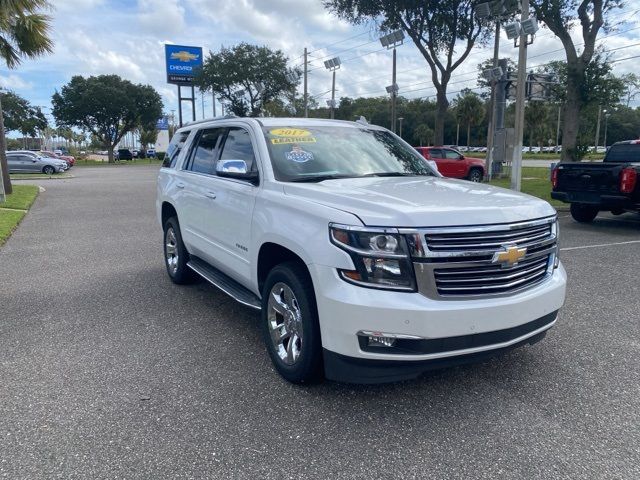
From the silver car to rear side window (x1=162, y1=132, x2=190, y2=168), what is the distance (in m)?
33.6

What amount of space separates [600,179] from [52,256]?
10095 mm

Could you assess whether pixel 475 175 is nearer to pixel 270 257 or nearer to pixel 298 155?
pixel 298 155

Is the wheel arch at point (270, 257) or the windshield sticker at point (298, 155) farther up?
the windshield sticker at point (298, 155)

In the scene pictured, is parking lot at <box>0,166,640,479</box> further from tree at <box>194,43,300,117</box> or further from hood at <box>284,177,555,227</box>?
tree at <box>194,43,300,117</box>

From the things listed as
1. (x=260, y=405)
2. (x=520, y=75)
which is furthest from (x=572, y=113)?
(x=260, y=405)

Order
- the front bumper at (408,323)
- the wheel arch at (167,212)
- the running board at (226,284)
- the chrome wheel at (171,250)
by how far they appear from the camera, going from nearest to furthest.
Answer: the front bumper at (408,323) → the running board at (226,284) → the chrome wheel at (171,250) → the wheel arch at (167,212)

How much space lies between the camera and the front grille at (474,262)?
302 centimetres

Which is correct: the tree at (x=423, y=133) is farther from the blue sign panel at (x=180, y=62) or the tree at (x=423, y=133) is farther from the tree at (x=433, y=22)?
the tree at (x=433, y=22)

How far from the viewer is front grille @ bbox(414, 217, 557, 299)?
302 cm

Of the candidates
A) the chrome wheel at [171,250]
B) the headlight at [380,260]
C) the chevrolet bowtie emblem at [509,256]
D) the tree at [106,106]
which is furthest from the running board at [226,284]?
the tree at [106,106]

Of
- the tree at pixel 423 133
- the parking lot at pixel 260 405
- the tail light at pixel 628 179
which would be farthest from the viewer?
the tree at pixel 423 133

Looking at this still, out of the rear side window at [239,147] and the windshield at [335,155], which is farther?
the rear side window at [239,147]

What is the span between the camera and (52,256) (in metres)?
8.35

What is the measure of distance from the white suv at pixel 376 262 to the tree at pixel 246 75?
45.3 m
